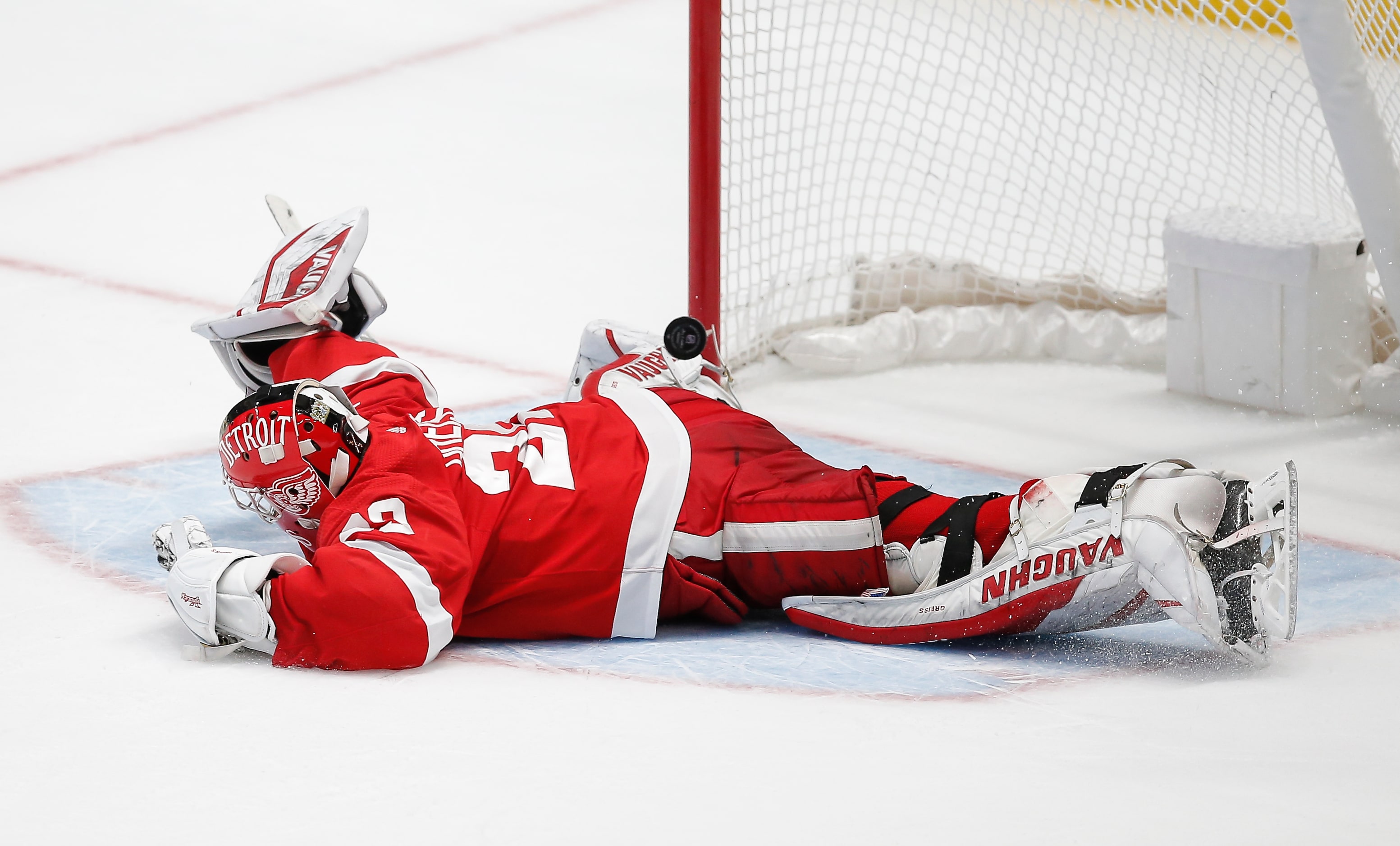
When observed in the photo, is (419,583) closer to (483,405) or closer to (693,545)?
(693,545)

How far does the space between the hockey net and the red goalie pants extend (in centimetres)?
148

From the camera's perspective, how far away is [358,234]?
2812 mm

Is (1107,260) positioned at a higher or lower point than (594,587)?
higher

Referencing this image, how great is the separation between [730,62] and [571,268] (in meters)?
1.11

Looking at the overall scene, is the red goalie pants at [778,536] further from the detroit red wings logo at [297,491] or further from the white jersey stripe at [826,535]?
the detroit red wings logo at [297,491]

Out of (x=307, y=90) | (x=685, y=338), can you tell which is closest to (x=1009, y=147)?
(x=685, y=338)

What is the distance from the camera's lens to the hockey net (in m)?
3.86

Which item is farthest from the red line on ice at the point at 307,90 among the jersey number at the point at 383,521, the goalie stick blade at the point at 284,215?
the jersey number at the point at 383,521

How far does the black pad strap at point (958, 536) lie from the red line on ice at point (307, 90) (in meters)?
3.96

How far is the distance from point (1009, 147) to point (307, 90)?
118 inches

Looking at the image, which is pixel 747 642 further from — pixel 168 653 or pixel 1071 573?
pixel 168 653

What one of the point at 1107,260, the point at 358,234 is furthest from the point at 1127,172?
the point at 358,234

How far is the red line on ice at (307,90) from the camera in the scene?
17.8 ft

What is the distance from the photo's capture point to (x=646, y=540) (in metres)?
2.31
